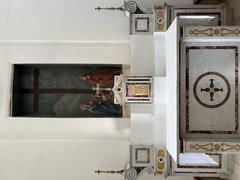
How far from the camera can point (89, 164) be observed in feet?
20.5

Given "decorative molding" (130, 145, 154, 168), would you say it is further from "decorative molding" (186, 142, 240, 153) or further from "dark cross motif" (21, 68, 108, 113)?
"decorative molding" (186, 142, 240, 153)

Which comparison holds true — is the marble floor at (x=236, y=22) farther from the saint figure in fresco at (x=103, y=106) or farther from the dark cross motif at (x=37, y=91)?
the dark cross motif at (x=37, y=91)

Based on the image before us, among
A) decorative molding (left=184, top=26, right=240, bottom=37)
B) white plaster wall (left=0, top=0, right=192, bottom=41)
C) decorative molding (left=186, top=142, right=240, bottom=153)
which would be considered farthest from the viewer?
white plaster wall (left=0, top=0, right=192, bottom=41)

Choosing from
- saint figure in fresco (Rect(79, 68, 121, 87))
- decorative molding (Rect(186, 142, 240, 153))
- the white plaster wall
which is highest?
the white plaster wall

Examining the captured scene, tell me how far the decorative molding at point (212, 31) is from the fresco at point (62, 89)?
7.79 ft

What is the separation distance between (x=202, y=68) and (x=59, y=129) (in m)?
2.77

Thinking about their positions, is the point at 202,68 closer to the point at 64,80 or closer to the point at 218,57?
the point at 218,57

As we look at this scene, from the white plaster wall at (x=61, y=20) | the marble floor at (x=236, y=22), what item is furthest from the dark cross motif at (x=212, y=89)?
the white plaster wall at (x=61, y=20)

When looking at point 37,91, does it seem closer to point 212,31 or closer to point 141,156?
point 141,156

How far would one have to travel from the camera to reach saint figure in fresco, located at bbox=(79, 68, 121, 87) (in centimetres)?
665

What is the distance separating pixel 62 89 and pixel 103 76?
2.46ft

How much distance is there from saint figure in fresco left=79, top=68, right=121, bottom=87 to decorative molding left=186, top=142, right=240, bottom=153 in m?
2.68

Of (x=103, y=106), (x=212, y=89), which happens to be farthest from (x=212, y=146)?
(x=103, y=106)

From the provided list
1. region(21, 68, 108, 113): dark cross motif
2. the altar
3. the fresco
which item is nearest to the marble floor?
the altar
